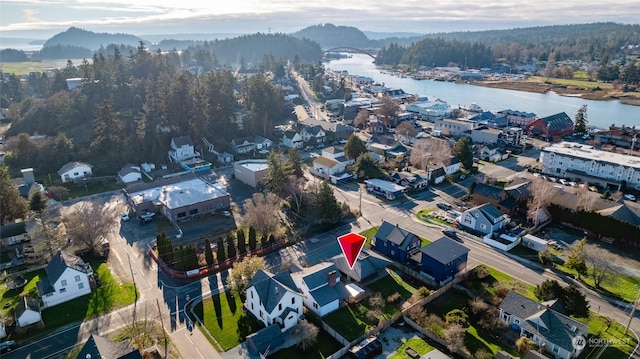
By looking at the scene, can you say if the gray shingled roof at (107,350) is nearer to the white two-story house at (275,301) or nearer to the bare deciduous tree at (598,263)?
the white two-story house at (275,301)

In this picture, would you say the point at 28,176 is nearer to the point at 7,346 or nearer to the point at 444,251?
the point at 7,346

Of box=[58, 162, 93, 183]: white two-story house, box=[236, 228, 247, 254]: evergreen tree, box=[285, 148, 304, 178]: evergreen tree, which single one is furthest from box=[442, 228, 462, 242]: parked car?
box=[58, 162, 93, 183]: white two-story house

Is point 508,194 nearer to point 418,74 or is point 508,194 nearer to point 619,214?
point 619,214

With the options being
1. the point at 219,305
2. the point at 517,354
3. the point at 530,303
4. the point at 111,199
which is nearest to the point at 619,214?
the point at 530,303

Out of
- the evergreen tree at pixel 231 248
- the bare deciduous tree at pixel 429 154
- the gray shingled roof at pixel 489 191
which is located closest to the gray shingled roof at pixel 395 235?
the evergreen tree at pixel 231 248

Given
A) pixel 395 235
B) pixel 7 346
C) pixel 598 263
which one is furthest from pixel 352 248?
pixel 7 346

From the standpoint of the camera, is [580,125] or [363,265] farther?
[580,125]
